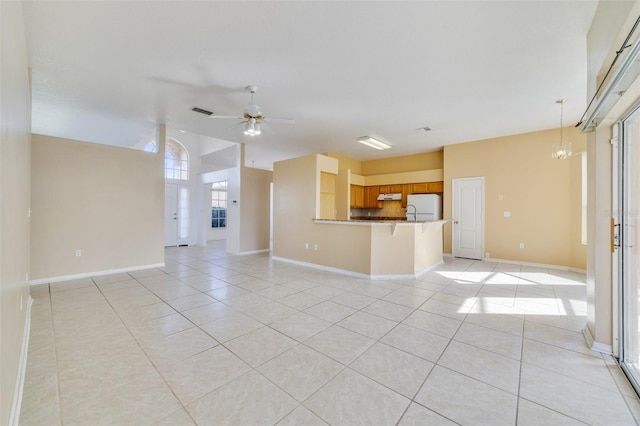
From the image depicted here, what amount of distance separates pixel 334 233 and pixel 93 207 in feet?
14.8

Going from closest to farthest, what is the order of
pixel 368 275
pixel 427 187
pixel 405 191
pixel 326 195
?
1. pixel 368 275
2. pixel 326 195
3. pixel 427 187
4. pixel 405 191

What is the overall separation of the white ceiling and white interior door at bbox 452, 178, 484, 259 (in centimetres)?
162

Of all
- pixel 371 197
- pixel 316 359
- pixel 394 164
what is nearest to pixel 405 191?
pixel 394 164

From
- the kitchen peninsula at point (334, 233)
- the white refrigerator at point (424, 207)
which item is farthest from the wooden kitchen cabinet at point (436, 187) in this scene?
the white refrigerator at point (424, 207)

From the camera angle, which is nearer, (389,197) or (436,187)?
(436,187)

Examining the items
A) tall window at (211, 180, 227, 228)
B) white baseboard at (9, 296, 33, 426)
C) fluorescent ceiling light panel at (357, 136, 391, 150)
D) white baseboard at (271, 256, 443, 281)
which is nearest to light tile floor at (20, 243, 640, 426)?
white baseboard at (9, 296, 33, 426)

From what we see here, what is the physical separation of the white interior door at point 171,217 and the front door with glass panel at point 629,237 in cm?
960

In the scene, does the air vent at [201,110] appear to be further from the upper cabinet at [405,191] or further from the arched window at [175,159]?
the upper cabinet at [405,191]

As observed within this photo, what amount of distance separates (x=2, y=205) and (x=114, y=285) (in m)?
3.48

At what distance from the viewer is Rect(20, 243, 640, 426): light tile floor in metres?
1.59

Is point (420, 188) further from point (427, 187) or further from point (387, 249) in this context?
point (387, 249)

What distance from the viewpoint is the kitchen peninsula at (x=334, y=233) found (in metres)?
4.69

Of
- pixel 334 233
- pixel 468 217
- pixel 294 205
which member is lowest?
pixel 334 233

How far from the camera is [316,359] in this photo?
7.02 feet
